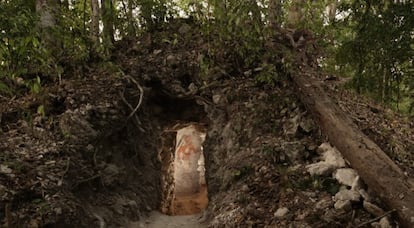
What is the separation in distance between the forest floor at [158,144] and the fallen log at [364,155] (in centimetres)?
21

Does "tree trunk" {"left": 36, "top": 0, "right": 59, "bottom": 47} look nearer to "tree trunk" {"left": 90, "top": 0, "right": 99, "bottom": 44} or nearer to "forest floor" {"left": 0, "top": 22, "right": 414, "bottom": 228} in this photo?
"forest floor" {"left": 0, "top": 22, "right": 414, "bottom": 228}

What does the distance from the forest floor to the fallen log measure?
→ 21cm

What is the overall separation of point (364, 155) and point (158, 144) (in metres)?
5.84

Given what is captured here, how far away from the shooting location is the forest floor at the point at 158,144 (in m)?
4.54

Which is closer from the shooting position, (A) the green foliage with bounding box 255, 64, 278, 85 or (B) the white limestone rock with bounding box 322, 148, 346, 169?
(B) the white limestone rock with bounding box 322, 148, 346, 169

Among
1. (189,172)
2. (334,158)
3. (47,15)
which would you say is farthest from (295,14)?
(189,172)

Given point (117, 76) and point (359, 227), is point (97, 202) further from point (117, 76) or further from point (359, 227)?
point (359, 227)

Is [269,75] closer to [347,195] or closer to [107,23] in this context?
[347,195]

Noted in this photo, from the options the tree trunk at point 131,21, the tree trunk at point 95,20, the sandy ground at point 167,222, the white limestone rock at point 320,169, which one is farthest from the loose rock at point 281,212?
the tree trunk at point 131,21

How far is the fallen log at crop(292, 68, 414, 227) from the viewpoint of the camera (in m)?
3.57

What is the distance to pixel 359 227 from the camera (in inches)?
147

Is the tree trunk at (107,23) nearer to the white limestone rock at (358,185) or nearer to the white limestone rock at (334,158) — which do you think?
the white limestone rock at (334,158)

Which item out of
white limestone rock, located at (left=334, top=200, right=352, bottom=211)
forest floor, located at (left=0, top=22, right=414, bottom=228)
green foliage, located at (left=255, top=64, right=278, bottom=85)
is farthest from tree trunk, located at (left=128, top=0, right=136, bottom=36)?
white limestone rock, located at (left=334, top=200, right=352, bottom=211)

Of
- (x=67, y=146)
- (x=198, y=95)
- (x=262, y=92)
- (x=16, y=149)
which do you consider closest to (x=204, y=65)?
(x=198, y=95)
